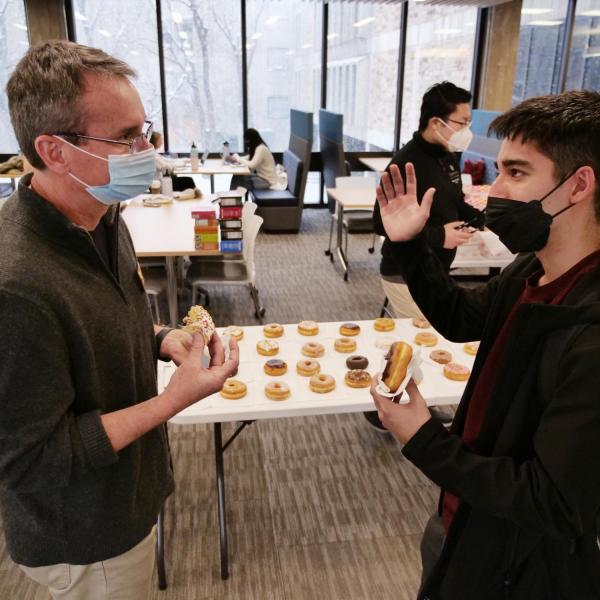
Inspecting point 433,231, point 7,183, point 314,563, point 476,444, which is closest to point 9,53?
point 7,183

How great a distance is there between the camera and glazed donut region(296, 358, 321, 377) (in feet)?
7.23

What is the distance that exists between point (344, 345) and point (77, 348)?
1481mm

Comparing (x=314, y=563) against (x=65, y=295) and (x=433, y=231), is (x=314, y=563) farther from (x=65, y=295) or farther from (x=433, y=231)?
(x=65, y=295)

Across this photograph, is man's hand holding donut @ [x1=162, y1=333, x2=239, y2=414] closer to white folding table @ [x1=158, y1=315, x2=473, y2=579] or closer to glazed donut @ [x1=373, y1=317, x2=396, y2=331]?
white folding table @ [x1=158, y1=315, x2=473, y2=579]

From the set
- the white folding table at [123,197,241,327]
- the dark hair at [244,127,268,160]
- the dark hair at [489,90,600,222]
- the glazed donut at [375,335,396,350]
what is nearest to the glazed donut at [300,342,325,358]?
the glazed donut at [375,335,396,350]

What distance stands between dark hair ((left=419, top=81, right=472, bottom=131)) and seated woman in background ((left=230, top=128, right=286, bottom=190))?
4.53 m

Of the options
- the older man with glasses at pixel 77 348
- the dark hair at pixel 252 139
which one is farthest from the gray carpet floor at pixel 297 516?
the dark hair at pixel 252 139

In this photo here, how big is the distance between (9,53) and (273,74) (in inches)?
141

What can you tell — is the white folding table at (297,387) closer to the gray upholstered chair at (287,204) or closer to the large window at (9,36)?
A: the gray upholstered chair at (287,204)

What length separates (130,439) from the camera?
1.11 m

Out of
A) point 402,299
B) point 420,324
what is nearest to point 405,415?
point 420,324

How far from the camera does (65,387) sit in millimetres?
1024

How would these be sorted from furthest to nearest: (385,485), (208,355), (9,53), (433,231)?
1. (9,53)
2. (385,485)
3. (433,231)
4. (208,355)

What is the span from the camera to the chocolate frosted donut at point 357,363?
2.22m
